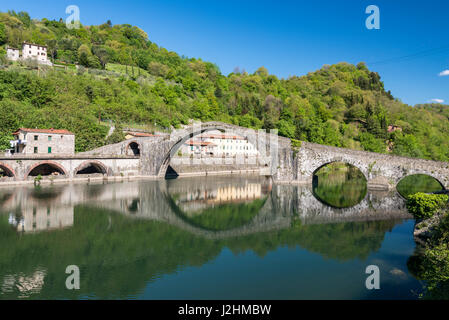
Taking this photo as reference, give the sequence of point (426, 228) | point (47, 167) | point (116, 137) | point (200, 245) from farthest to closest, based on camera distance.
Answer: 1. point (116, 137)
2. point (47, 167)
3. point (426, 228)
4. point (200, 245)

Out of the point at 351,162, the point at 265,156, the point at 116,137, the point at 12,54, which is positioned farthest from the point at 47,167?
the point at 12,54

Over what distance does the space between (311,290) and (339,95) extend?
67.5m

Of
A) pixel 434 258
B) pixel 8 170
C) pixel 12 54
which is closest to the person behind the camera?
pixel 434 258

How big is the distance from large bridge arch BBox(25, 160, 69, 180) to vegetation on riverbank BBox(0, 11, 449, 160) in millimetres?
3317

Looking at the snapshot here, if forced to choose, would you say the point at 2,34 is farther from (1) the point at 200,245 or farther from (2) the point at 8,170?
(1) the point at 200,245

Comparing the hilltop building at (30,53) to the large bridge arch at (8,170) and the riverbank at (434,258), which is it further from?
the riverbank at (434,258)

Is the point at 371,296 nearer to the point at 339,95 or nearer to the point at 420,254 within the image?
the point at 420,254

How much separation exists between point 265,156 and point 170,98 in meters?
29.3

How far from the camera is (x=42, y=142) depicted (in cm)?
2773

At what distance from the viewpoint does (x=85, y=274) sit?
10.0m

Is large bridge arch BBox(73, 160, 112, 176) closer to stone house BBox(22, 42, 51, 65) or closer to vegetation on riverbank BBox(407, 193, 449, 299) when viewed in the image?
vegetation on riverbank BBox(407, 193, 449, 299)

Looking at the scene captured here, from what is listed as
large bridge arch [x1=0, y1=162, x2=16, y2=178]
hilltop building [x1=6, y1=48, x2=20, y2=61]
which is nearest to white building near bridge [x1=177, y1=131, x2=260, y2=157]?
large bridge arch [x1=0, y1=162, x2=16, y2=178]

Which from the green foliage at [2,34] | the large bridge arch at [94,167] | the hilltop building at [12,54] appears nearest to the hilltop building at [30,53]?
the hilltop building at [12,54]
